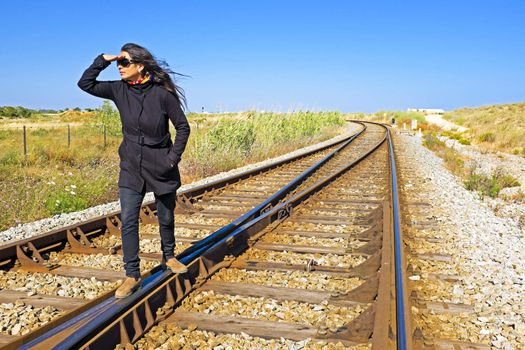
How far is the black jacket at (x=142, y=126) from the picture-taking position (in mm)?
3809

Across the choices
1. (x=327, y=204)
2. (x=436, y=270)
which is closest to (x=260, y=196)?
(x=327, y=204)

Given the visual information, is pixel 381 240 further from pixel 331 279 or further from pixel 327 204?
pixel 327 204

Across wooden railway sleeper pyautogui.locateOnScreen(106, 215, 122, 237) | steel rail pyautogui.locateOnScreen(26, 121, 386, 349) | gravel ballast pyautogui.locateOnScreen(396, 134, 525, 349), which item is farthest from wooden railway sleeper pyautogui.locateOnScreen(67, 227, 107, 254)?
gravel ballast pyautogui.locateOnScreen(396, 134, 525, 349)

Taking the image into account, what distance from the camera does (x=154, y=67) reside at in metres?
3.84

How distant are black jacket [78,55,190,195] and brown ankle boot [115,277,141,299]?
0.69m

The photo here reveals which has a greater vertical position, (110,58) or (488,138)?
(110,58)

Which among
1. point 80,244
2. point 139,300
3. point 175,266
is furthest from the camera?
point 80,244

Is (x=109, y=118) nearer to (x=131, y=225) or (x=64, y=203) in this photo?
(x=64, y=203)

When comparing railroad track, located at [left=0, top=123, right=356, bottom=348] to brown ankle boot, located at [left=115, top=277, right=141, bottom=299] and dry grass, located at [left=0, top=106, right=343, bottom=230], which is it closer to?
brown ankle boot, located at [left=115, top=277, right=141, bottom=299]

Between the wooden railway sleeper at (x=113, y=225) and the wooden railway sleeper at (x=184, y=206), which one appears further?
the wooden railway sleeper at (x=184, y=206)

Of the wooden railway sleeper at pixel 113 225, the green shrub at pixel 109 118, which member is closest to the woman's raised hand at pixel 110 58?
the wooden railway sleeper at pixel 113 225

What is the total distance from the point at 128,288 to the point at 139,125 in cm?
121

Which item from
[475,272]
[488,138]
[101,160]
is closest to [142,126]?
[475,272]

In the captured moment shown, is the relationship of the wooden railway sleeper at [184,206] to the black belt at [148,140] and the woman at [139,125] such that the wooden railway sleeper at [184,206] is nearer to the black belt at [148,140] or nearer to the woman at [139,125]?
the woman at [139,125]
